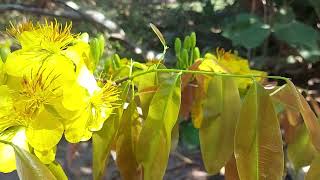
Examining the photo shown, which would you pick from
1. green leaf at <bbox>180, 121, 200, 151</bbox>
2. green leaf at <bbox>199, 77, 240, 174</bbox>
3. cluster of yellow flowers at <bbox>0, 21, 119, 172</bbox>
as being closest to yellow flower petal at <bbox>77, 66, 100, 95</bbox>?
cluster of yellow flowers at <bbox>0, 21, 119, 172</bbox>

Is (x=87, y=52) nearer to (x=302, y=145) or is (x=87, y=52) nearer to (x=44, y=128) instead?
(x=44, y=128)

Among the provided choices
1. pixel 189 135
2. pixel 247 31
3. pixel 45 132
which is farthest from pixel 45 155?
pixel 247 31

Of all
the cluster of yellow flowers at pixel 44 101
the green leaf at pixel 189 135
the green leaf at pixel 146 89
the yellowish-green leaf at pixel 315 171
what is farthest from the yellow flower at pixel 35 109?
the green leaf at pixel 189 135

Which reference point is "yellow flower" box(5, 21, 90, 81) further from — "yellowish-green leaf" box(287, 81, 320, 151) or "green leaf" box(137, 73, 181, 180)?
"yellowish-green leaf" box(287, 81, 320, 151)

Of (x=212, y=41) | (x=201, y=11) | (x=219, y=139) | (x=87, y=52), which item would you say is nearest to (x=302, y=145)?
(x=219, y=139)

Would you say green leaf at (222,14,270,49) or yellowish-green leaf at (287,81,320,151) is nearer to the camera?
yellowish-green leaf at (287,81,320,151)

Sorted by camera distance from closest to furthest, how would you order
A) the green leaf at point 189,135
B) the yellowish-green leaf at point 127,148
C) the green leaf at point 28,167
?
1. the green leaf at point 28,167
2. the yellowish-green leaf at point 127,148
3. the green leaf at point 189,135

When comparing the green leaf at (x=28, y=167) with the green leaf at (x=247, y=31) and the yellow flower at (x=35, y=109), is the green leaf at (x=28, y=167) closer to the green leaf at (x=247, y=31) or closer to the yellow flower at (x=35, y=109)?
the yellow flower at (x=35, y=109)
